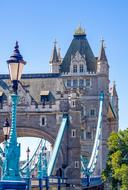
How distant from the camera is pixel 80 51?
7850 cm

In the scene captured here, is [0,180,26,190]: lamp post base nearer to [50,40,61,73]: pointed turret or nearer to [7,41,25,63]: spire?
[7,41,25,63]: spire

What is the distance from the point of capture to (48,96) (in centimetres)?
5400

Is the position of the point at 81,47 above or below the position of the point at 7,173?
above

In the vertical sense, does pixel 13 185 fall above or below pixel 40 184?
below

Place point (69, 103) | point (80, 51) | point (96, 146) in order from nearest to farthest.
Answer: point (69, 103)
point (96, 146)
point (80, 51)

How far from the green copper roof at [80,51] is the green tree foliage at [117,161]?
2762 cm

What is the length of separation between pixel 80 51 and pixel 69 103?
28203 mm

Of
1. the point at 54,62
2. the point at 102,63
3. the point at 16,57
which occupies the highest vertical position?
the point at 54,62

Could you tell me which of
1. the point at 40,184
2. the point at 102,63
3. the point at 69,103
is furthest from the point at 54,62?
the point at 40,184

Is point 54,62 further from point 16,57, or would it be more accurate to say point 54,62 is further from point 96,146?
point 16,57

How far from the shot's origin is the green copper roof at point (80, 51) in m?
77.2

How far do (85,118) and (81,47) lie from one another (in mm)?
11501

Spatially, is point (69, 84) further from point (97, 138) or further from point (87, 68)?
point (97, 138)

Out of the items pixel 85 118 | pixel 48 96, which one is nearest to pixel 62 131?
pixel 48 96
